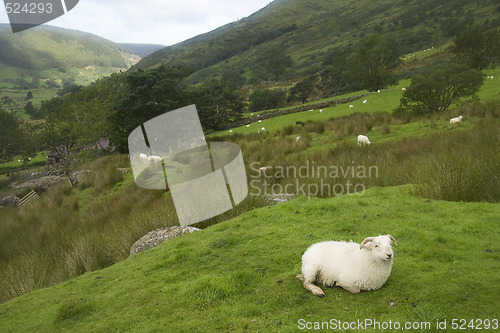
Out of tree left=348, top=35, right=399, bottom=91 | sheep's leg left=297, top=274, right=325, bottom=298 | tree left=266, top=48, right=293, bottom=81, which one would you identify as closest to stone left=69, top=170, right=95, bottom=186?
sheep's leg left=297, top=274, right=325, bottom=298

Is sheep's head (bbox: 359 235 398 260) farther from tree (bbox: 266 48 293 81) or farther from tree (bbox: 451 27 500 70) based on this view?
tree (bbox: 266 48 293 81)

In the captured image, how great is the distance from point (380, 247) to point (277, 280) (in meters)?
1.32

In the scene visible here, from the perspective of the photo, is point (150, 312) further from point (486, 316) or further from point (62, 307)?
point (486, 316)

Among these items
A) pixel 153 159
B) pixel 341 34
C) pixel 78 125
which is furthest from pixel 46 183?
pixel 341 34

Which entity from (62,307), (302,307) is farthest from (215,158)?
(302,307)

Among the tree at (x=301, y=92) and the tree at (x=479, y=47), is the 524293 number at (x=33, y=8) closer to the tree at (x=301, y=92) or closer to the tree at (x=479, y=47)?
the tree at (x=479, y=47)

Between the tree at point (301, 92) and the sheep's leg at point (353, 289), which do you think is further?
the tree at point (301, 92)

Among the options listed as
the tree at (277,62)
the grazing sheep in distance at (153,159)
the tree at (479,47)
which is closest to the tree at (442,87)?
the tree at (479,47)

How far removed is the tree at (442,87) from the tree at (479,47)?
51.0 ft

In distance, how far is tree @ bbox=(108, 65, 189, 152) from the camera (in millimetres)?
25906

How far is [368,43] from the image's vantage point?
42.1 m

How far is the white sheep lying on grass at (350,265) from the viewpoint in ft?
9.82

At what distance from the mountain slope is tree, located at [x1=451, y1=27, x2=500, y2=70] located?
33.1 metres

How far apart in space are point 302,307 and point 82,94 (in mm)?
48128
